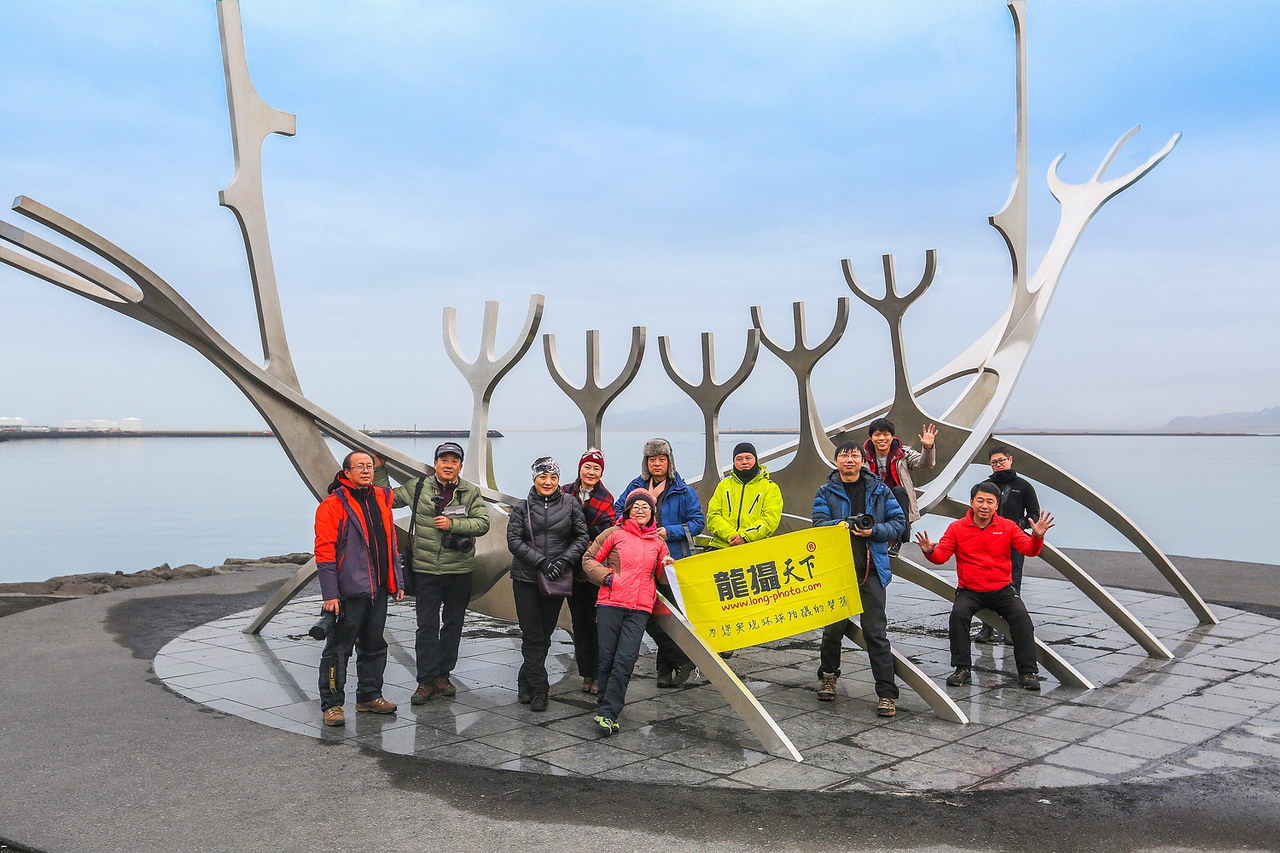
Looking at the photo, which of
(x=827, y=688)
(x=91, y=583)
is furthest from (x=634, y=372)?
(x=91, y=583)

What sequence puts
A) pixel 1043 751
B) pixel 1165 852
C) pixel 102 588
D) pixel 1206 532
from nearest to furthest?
pixel 1165 852
pixel 1043 751
pixel 102 588
pixel 1206 532

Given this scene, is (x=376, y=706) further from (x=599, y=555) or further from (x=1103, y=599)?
(x=1103, y=599)

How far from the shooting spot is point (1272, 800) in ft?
13.9

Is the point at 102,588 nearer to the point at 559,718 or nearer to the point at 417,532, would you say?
the point at 417,532

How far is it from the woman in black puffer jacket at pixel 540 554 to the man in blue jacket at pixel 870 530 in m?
1.30

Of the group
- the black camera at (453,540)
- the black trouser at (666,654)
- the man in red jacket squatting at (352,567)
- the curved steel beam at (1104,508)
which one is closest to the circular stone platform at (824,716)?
the black trouser at (666,654)

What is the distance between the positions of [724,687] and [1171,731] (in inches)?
84.5

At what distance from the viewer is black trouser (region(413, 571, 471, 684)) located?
19.0ft

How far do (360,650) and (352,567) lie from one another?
56cm

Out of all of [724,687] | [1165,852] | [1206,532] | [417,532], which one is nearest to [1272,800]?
[1165,852]

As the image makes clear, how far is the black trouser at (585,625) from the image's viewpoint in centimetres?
593

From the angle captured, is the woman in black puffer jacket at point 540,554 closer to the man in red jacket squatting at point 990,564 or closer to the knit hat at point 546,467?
the knit hat at point 546,467

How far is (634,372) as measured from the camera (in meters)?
7.14

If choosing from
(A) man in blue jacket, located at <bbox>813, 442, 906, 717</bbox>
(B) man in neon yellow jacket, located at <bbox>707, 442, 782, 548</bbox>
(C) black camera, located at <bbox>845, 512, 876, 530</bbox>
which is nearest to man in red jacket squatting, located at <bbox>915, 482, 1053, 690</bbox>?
(A) man in blue jacket, located at <bbox>813, 442, 906, 717</bbox>
